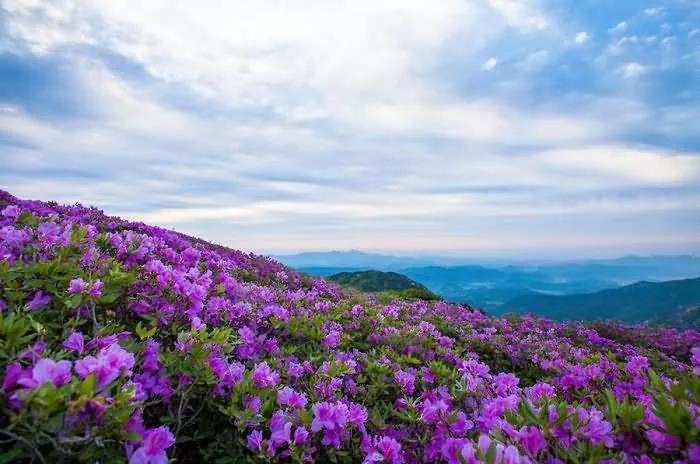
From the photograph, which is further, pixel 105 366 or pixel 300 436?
pixel 300 436

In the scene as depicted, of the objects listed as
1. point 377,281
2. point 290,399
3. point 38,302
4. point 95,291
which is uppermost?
point 95,291

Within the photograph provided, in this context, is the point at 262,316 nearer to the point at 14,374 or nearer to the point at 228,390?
the point at 228,390

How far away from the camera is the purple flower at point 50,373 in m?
1.88

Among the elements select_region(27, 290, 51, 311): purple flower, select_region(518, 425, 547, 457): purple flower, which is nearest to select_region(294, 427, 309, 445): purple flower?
select_region(518, 425, 547, 457): purple flower

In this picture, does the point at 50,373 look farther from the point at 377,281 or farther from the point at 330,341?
the point at 377,281

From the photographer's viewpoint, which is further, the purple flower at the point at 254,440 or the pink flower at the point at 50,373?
the purple flower at the point at 254,440

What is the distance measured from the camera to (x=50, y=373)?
192cm

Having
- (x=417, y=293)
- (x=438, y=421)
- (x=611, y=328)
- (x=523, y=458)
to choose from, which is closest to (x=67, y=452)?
(x=523, y=458)

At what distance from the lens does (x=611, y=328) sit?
16125mm

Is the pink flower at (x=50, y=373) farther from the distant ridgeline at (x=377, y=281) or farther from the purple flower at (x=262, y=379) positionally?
the distant ridgeline at (x=377, y=281)

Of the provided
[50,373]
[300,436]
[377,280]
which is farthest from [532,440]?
[377,280]

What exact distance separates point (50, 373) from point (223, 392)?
136cm

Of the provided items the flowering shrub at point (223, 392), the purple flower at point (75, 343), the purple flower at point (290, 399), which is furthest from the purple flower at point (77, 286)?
the purple flower at point (290, 399)

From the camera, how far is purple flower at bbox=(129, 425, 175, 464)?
6.94ft
